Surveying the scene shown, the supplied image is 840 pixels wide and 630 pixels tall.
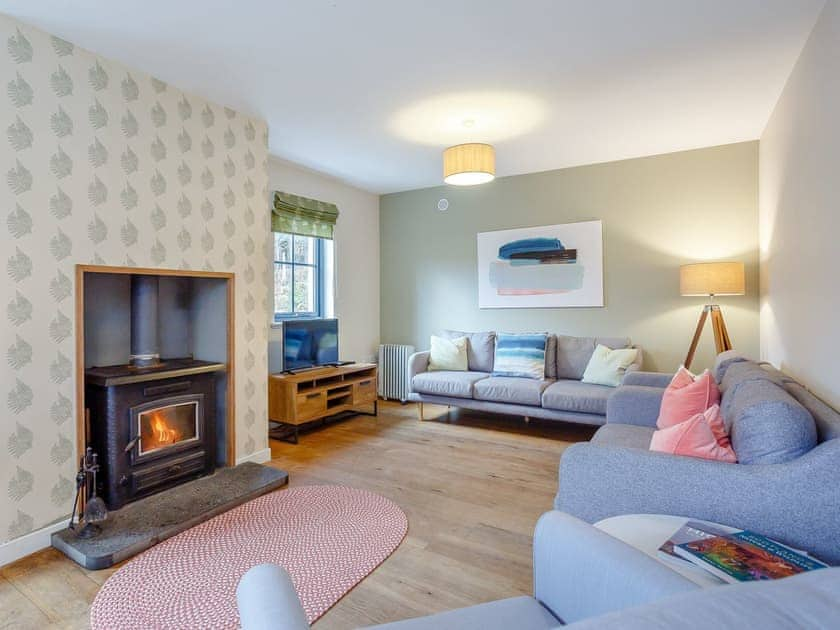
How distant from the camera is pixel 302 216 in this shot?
457 cm

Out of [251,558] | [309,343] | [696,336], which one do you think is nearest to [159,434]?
[251,558]

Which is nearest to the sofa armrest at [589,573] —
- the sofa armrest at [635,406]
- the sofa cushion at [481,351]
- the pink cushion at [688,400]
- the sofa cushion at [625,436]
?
the sofa cushion at [625,436]

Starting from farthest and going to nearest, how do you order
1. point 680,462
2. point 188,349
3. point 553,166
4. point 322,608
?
point 553,166 < point 188,349 < point 322,608 < point 680,462

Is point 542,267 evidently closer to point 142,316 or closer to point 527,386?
point 527,386

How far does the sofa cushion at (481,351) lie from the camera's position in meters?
4.80

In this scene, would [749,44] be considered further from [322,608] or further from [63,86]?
[63,86]

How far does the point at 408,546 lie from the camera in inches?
88.7

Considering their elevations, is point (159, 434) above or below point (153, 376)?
below

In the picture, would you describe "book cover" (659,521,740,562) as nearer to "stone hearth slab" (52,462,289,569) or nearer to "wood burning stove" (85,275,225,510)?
"stone hearth slab" (52,462,289,569)

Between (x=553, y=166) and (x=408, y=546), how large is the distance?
3.81 m

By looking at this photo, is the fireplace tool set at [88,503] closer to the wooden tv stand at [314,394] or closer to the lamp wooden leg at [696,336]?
the wooden tv stand at [314,394]

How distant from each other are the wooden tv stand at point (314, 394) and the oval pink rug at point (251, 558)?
3.67 feet

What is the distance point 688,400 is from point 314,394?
114 inches

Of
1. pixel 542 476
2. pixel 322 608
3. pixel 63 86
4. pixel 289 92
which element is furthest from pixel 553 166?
pixel 322 608
